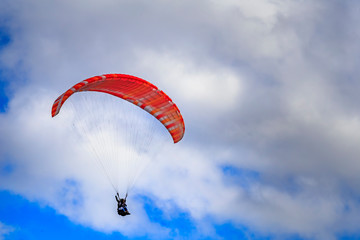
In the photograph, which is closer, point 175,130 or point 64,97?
point 64,97

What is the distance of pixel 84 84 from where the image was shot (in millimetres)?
44469

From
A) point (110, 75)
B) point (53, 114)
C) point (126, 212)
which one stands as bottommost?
point (126, 212)

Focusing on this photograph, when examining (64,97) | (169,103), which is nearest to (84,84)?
(64,97)

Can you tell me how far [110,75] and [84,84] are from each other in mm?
2471

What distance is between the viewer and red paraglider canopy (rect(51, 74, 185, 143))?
45.4 meters

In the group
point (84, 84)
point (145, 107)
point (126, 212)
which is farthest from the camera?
point (145, 107)

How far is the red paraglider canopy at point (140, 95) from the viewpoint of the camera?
4541cm

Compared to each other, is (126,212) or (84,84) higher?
(84,84)

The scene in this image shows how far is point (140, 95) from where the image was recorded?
5084cm

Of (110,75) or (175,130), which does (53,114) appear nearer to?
(110,75)

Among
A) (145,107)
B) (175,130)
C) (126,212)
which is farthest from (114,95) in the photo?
(126,212)

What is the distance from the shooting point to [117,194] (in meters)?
48.8

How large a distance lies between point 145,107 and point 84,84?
894 centimetres

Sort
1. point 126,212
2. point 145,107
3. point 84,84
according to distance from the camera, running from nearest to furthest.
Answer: point 84,84, point 126,212, point 145,107
